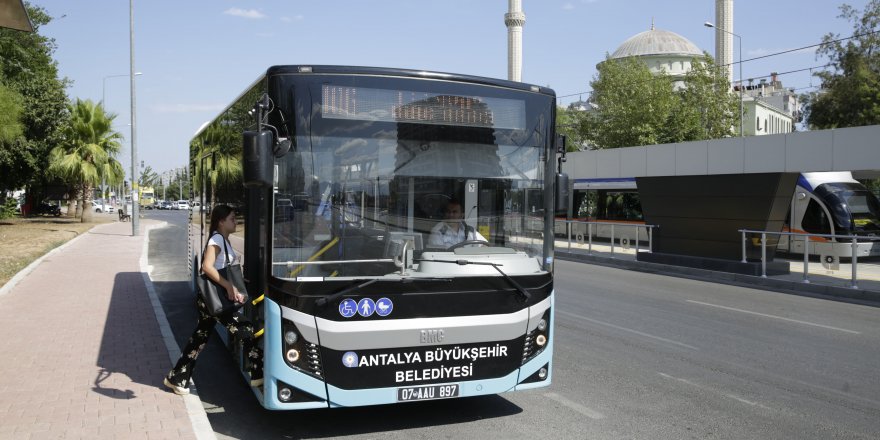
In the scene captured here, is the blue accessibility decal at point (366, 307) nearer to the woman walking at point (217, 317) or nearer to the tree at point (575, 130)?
the woman walking at point (217, 317)

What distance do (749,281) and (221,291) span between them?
Result: 44.3ft

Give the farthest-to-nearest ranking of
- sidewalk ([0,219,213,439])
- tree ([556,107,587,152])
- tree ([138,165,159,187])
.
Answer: tree ([138,165,159,187]), tree ([556,107,587,152]), sidewalk ([0,219,213,439])

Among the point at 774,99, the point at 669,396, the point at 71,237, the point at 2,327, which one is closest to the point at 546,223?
the point at 669,396

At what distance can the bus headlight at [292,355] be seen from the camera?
4.82m

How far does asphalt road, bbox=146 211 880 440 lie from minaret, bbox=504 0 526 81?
224 ft

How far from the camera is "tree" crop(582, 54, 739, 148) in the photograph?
41.2m

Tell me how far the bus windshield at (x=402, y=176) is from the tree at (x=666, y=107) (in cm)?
3735

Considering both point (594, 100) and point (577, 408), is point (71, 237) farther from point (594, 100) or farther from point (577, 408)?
point (594, 100)

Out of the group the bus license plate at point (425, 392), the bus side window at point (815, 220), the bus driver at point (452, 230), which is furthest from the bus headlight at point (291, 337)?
the bus side window at point (815, 220)

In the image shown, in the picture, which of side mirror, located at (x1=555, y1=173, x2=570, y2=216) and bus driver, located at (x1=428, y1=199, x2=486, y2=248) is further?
side mirror, located at (x1=555, y1=173, x2=570, y2=216)

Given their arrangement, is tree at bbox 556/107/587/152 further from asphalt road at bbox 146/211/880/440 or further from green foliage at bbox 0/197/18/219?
asphalt road at bbox 146/211/880/440

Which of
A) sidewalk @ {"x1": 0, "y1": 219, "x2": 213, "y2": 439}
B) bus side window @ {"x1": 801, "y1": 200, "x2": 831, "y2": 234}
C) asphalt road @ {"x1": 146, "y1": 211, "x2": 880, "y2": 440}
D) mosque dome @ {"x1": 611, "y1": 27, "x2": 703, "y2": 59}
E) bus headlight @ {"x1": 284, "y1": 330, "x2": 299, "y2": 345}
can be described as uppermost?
mosque dome @ {"x1": 611, "y1": 27, "x2": 703, "y2": 59}

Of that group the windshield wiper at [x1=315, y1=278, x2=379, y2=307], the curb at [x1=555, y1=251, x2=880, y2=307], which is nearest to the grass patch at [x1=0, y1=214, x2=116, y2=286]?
the windshield wiper at [x1=315, y1=278, x2=379, y2=307]

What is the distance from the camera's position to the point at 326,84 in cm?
504
